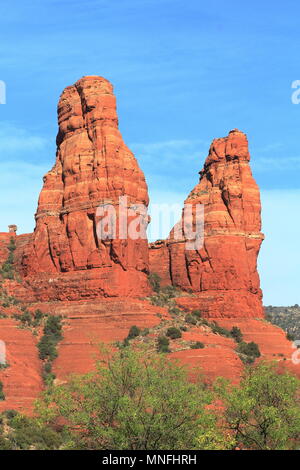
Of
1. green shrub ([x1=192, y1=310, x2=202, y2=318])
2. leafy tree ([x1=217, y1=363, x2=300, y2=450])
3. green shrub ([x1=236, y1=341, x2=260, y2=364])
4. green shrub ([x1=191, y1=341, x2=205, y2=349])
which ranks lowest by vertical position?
leafy tree ([x1=217, y1=363, x2=300, y2=450])

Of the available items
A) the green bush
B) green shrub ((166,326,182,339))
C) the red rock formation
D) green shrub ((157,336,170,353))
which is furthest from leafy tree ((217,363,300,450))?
the green bush

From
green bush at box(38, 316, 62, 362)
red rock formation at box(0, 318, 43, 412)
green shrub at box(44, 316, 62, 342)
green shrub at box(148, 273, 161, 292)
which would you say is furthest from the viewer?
green shrub at box(148, 273, 161, 292)

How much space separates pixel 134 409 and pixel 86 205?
54.5m

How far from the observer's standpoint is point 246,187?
11156 cm

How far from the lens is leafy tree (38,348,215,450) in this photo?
159 feet

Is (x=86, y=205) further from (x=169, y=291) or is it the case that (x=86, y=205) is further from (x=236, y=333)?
Answer: (x=236, y=333)

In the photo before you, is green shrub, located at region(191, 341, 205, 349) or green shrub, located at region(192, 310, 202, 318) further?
green shrub, located at region(192, 310, 202, 318)

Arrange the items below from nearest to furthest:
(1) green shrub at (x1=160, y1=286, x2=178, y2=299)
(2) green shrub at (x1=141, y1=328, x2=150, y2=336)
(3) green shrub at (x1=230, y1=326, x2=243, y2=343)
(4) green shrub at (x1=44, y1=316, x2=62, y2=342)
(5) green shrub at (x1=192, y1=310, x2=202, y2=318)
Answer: (2) green shrub at (x1=141, y1=328, x2=150, y2=336) < (4) green shrub at (x1=44, y1=316, x2=62, y2=342) < (3) green shrub at (x1=230, y1=326, x2=243, y2=343) < (5) green shrub at (x1=192, y1=310, x2=202, y2=318) < (1) green shrub at (x1=160, y1=286, x2=178, y2=299)

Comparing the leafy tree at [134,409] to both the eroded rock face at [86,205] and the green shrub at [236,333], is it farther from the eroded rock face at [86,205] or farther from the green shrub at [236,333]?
the green shrub at [236,333]

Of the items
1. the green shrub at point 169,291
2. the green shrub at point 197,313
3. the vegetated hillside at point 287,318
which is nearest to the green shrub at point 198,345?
the green shrub at point 197,313

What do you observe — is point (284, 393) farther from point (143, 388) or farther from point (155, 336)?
point (155, 336)

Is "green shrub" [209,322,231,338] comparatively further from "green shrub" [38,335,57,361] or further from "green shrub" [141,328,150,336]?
"green shrub" [38,335,57,361]

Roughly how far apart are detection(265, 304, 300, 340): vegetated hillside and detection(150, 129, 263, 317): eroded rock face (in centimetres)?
3303
